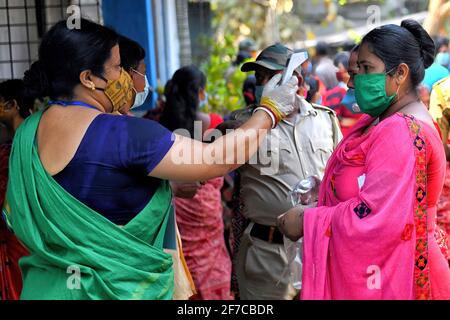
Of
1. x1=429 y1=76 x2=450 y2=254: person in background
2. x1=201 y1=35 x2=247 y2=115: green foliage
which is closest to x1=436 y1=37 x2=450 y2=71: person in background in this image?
x1=201 y1=35 x2=247 y2=115: green foliage

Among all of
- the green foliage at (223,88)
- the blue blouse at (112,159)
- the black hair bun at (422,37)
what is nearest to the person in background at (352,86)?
the black hair bun at (422,37)

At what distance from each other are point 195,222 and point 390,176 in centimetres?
350

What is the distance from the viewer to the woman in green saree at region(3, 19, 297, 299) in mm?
3246

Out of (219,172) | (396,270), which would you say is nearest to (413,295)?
(396,270)

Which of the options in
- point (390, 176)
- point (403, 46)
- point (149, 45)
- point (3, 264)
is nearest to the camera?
point (390, 176)

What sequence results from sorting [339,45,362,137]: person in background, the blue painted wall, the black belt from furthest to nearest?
the blue painted wall < the black belt < [339,45,362,137]: person in background

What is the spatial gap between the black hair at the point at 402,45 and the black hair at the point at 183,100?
3.21 meters

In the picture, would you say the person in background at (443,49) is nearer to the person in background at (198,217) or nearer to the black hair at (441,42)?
the black hair at (441,42)

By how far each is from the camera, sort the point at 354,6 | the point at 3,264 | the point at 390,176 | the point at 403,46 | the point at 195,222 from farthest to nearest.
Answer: the point at 354,6
the point at 195,222
the point at 3,264
the point at 403,46
the point at 390,176

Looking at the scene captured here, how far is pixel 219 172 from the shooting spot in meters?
3.30

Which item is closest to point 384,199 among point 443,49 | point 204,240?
point 204,240

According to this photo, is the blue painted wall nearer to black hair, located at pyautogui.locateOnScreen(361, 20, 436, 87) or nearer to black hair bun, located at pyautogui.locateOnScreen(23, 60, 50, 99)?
black hair bun, located at pyautogui.locateOnScreen(23, 60, 50, 99)

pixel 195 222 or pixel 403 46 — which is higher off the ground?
pixel 403 46
